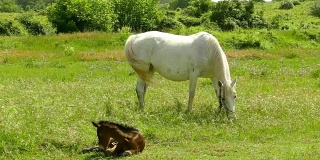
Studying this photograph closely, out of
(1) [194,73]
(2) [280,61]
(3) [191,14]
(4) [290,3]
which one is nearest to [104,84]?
(1) [194,73]

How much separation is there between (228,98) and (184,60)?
1661mm

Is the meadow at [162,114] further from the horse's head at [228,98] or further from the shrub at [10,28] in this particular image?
the shrub at [10,28]

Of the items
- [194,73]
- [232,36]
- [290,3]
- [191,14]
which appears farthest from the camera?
[290,3]

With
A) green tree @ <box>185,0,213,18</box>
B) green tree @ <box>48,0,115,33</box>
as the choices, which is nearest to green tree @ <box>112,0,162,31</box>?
green tree @ <box>48,0,115,33</box>

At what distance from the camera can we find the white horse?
1249 cm

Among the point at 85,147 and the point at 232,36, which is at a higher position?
the point at 85,147

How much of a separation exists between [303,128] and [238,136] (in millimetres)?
1829

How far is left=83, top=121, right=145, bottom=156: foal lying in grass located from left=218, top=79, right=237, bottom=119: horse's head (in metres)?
3.77

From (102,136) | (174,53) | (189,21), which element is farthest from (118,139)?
(189,21)

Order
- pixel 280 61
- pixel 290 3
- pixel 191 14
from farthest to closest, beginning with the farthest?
1. pixel 290 3
2. pixel 191 14
3. pixel 280 61

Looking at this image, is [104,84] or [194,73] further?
[104,84]

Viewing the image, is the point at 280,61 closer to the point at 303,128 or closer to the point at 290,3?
the point at 303,128

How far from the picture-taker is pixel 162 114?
1180 centimetres

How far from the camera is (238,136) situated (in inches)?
420
